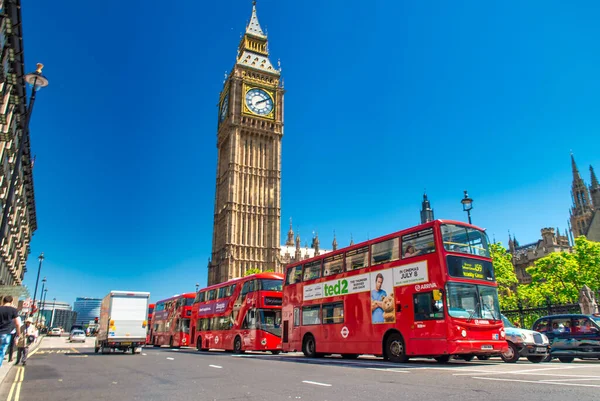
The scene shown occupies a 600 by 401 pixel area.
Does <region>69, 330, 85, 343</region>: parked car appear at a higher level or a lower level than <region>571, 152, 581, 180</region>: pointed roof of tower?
lower

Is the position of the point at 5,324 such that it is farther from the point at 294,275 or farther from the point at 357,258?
the point at 294,275

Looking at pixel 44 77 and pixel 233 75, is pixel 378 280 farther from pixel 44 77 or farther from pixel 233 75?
pixel 233 75

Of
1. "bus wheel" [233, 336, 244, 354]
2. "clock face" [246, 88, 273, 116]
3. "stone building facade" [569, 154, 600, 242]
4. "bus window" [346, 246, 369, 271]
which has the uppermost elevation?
"clock face" [246, 88, 273, 116]

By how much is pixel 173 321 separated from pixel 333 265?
2268 cm

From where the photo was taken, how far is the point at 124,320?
76.1 ft

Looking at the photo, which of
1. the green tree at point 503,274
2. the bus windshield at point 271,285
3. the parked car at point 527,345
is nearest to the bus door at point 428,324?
the parked car at point 527,345

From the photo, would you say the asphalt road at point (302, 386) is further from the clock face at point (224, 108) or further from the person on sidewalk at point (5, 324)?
the clock face at point (224, 108)

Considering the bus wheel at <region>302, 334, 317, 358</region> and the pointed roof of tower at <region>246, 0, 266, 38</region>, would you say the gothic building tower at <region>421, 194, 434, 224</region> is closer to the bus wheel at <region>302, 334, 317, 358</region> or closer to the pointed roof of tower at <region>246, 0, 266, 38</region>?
the bus wheel at <region>302, 334, 317, 358</region>

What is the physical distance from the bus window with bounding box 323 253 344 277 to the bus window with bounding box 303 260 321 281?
0.47 m

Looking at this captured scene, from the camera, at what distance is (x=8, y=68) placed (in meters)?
24.6

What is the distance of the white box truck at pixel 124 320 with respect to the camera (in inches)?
906

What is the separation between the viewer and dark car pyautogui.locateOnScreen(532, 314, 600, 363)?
637 inches

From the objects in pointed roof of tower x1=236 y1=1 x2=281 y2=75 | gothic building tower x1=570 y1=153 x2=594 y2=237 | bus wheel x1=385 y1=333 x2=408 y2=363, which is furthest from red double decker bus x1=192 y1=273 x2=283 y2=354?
gothic building tower x1=570 y1=153 x2=594 y2=237

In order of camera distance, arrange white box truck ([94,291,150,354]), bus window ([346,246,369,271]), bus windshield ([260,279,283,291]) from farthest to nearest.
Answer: bus windshield ([260,279,283,291])
white box truck ([94,291,150,354])
bus window ([346,246,369,271])
